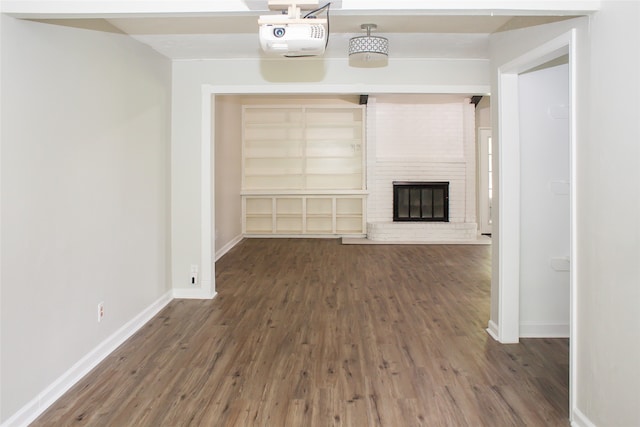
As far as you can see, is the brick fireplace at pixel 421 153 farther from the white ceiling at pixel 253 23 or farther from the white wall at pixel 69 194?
the white wall at pixel 69 194

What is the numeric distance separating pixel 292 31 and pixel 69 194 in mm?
1573

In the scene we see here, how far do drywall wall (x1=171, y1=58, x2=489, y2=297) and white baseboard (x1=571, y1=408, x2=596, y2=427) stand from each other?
2.63m

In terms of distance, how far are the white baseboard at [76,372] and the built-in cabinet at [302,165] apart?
4.99 meters

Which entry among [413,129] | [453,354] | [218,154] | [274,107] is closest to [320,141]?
[274,107]

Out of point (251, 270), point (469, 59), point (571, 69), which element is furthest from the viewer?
point (251, 270)

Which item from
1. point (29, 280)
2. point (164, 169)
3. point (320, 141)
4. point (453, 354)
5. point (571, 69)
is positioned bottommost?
point (453, 354)

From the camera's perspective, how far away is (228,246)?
7.12m

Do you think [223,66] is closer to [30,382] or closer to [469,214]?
[30,382]

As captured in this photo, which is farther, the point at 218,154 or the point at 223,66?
the point at 218,154

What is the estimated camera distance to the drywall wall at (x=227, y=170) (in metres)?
6.43

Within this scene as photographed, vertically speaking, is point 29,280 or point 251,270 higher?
point 29,280

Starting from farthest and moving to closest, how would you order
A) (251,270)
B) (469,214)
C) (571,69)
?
(469,214) → (251,270) → (571,69)

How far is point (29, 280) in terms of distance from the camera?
2.10 meters

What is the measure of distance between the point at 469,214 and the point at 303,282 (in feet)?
15.6
